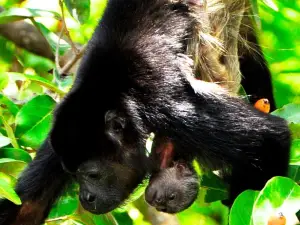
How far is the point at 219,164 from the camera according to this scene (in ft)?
9.86

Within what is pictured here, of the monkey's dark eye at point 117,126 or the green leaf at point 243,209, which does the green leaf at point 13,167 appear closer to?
the monkey's dark eye at point 117,126

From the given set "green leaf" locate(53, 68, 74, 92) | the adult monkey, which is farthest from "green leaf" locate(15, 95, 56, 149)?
"green leaf" locate(53, 68, 74, 92)

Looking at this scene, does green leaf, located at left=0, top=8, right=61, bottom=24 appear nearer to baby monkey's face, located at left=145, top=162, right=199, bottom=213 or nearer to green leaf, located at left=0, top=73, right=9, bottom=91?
green leaf, located at left=0, top=73, right=9, bottom=91

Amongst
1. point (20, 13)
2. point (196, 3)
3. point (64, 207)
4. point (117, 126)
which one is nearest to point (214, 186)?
point (117, 126)

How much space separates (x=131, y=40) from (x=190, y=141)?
480mm

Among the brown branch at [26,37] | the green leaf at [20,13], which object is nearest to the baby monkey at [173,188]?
the green leaf at [20,13]

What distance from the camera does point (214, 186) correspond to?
10.4 feet

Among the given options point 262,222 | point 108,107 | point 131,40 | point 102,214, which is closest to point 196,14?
point 131,40

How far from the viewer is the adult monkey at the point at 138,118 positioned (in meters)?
2.85

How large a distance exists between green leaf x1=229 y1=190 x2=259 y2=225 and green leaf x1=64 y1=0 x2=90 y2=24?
127 cm

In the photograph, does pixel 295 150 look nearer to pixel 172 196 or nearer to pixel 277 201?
pixel 172 196

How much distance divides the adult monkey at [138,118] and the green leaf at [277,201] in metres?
0.47

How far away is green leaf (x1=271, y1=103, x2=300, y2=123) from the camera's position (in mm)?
3045

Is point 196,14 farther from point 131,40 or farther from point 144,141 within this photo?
point 144,141
